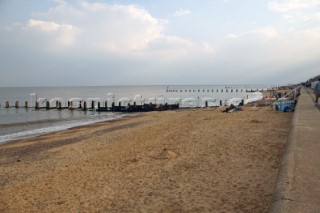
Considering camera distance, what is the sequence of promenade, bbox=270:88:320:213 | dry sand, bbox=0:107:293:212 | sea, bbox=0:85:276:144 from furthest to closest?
sea, bbox=0:85:276:144 → dry sand, bbox=0:107:293:212 → promenade, bbox=270:88:320:213

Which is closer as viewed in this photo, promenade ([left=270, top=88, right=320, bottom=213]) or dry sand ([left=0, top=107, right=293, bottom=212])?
promenade ([left=270, top=88, right=320, bottom=213])

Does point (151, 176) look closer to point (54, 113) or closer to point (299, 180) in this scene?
point (299, 180)

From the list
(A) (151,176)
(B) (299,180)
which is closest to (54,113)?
(A) (151,176)

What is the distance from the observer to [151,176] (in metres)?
7.21

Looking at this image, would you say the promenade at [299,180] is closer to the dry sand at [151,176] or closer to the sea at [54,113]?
the dry sand at [151,176]

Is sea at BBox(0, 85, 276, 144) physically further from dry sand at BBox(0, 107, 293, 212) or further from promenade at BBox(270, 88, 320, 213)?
promenade at BBox(270, 88, 320, 213)

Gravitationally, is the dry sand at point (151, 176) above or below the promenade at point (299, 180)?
below

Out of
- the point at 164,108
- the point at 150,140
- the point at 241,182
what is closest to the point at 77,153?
the point at 150,140

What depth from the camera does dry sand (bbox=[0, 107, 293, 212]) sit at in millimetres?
5523

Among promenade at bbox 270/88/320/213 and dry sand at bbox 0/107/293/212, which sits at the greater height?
promenade at bbox 270/88/320/213

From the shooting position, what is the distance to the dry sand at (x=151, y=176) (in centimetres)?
552

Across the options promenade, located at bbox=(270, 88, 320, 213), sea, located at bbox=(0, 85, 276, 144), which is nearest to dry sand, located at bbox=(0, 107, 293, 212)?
promenade, located at bbox=(270, 88, 320, 213)

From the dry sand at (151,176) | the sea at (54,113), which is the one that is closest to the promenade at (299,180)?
the dry sand at (151,176)

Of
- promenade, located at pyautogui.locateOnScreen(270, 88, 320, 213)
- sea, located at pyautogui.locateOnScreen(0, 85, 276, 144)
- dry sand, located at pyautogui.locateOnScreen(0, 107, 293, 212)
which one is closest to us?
promenade, located at pyautogui.locateOnScreen(270, 88, 320, 213)
